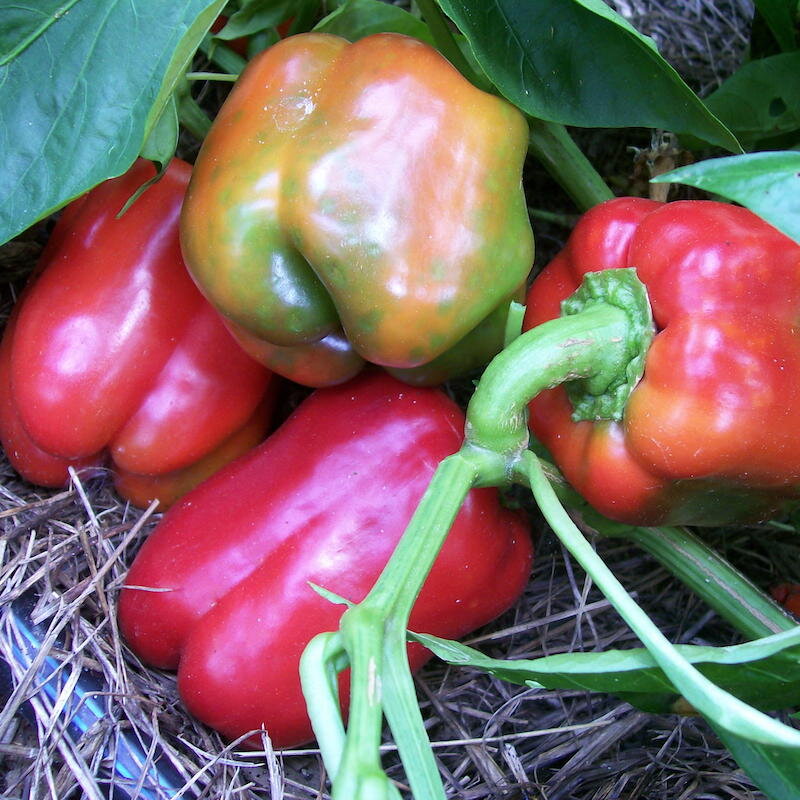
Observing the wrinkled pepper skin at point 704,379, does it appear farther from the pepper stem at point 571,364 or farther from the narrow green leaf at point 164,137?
the narrow green leaf at point 164,137

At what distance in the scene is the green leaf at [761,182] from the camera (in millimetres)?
623

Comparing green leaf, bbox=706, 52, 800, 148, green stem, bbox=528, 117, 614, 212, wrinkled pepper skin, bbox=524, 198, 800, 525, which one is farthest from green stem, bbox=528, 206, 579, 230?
wrinkled pepper skin, bbox=524, 198, 800, 525

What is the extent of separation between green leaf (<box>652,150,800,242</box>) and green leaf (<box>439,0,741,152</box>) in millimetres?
303

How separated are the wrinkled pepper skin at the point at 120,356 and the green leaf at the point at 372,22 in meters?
0.27

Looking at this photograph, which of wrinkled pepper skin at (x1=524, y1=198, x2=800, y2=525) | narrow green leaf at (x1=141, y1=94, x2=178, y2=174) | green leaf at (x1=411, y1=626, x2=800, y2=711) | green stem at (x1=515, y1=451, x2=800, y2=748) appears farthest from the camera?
narrow green leaf at (x1=141, y1=94, x2=178, y2=174)

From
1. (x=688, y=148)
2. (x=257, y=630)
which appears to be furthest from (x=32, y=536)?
(x=688, y=148)

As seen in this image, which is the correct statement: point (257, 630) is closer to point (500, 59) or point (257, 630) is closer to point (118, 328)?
point (118, 328)

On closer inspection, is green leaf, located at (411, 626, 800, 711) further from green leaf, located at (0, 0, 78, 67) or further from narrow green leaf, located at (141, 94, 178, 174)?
green leaf, located at (0, 0, 78, 67)

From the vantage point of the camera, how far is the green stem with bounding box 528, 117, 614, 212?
1.15 m

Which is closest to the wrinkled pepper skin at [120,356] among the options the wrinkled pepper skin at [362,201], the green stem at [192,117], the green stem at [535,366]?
the green stem at [192,117]

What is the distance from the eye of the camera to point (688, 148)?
47.3 inches

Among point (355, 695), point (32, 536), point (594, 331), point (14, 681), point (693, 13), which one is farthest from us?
point (693, 13)

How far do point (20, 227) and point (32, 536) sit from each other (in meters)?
0.41

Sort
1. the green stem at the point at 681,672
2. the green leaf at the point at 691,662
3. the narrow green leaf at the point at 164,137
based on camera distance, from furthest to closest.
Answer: the narrow green leaf at the point at 164,137
the green leaf at the point at 691,662
the green stem at the point at 681,672
